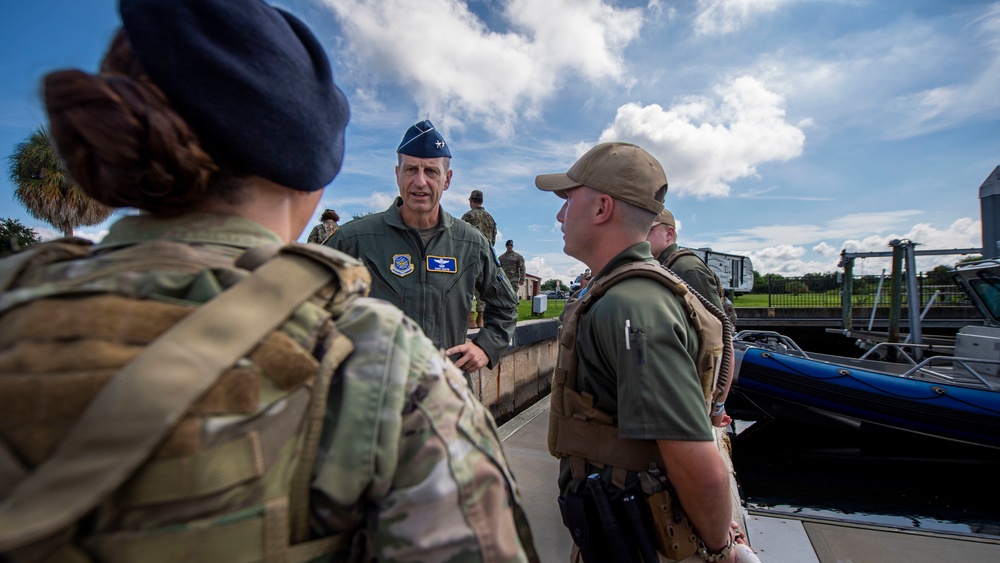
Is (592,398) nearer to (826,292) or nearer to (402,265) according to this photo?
(402,265)

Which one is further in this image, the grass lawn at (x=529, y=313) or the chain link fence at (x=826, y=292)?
the chain link fence at (x=826, y=292)

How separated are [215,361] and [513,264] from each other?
10.8 meters

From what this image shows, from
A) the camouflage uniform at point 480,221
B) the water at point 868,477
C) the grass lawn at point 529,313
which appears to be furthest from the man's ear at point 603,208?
the grass lawn at point 529,313

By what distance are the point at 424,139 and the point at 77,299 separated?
2.25 m

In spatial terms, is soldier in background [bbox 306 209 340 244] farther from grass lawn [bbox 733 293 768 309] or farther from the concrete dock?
grass lawn [bbox 733 293 768 309]

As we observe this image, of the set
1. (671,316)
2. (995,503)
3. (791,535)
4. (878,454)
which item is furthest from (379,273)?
(878,454)

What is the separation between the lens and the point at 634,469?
1.60 meters

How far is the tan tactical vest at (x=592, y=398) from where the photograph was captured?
1618 mm

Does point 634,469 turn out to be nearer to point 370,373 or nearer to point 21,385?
point 370,373

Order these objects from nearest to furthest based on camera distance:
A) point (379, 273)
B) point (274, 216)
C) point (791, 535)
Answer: point (274, 216)
point (379, 273)
point (791, 535)

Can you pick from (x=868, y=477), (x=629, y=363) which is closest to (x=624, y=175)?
(x=629, y=363)

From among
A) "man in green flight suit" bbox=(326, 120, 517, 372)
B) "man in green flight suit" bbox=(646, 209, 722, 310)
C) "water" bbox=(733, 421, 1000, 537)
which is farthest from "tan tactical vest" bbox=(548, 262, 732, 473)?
"water" bbox=(733, 421, 1000, 537)

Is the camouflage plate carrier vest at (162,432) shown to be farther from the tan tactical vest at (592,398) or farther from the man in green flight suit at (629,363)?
the tan tactical vest at (592,398)

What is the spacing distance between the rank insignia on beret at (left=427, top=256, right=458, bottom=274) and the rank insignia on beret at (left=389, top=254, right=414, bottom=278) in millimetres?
102
